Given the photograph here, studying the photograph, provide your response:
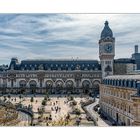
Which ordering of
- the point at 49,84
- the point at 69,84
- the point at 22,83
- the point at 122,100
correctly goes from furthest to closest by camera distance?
the point at 22,83 < the point at 49,84 < the point at 69,84 < the point at 122,100

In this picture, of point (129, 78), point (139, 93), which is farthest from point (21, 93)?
point (139, 93)

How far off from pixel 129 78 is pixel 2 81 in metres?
17.9

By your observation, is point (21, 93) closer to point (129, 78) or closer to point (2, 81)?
point (2, 81)

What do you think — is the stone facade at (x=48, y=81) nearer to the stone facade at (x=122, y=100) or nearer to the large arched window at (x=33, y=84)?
the large arched window at (x=33, y=84)

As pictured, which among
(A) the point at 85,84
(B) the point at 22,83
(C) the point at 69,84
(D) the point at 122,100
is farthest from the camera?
(B) the point at 22,83

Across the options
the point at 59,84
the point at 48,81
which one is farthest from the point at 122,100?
the point at 48,81

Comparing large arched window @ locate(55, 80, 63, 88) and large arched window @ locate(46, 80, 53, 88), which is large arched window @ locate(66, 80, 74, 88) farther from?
large arched window @ locate(46, 80, 53, 88)

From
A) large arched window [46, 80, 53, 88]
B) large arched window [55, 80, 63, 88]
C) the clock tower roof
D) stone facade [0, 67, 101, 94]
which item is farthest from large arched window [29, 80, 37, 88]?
the clock tower roof

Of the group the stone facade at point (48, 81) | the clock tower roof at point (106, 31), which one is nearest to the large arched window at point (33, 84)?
the stone facade at point (48, 81)

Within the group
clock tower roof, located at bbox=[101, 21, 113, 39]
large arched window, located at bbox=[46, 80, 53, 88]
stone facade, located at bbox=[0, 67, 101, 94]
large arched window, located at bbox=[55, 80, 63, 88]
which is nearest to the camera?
clock tower roof, located at bbox=[101, 21, 113, 39]

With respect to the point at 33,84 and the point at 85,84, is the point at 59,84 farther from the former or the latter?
the point at 33,84

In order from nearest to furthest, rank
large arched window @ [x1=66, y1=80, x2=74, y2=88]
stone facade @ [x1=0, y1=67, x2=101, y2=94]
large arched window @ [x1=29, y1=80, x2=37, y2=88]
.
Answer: stone facade @ [x1=0, y1=67, x2=101, y2=94]
large arched window @ [x1=66, y1=80, x2=74, y2=88]
large arched window @ [x1=29, y1=80, x2=37, y2=88]

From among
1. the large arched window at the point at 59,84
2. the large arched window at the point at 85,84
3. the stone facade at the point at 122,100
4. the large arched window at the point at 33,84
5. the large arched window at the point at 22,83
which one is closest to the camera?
the stone facade at the point at 122,100
